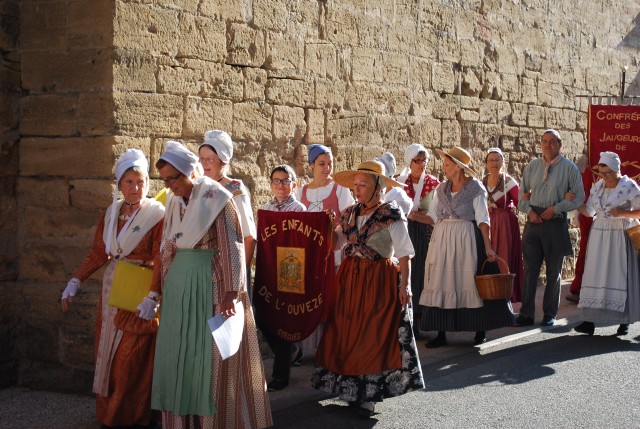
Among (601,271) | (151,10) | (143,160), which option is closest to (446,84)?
(601,271)

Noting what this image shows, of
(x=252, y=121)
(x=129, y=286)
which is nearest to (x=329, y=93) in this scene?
(x=252, y=121)


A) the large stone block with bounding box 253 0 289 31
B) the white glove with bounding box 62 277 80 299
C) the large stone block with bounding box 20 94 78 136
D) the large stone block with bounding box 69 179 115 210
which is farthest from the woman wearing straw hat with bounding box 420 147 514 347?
the white glove with bounding box 62 277 80 299

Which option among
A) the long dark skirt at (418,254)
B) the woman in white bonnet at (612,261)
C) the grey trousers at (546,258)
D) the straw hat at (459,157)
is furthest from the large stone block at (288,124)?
the woman in white bonnet at (612,261)

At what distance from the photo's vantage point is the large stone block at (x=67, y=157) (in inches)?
257

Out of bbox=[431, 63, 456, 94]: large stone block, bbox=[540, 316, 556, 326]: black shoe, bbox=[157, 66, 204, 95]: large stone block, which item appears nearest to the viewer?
bbox=[157, 66, 204, 95]: large stone block

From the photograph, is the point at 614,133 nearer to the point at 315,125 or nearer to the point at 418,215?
the point at 418,215

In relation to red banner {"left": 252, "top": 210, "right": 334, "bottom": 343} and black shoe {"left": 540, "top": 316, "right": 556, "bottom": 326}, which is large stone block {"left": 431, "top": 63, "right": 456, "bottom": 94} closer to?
black shoe {"left": 540, "top": 316, "right": 556, "bottom": 326}

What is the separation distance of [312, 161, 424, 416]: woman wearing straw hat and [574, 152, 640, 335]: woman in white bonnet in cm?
326

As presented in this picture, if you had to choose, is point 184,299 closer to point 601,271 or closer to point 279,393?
point 279,393

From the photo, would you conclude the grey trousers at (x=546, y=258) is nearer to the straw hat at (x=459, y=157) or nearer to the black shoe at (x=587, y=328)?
the black shoe at (x=587, y=328)

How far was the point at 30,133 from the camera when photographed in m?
6.80

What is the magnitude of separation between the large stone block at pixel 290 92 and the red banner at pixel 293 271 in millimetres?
1729

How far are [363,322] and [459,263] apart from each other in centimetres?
226

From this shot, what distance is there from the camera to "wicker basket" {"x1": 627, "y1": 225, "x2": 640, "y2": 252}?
340 inches
